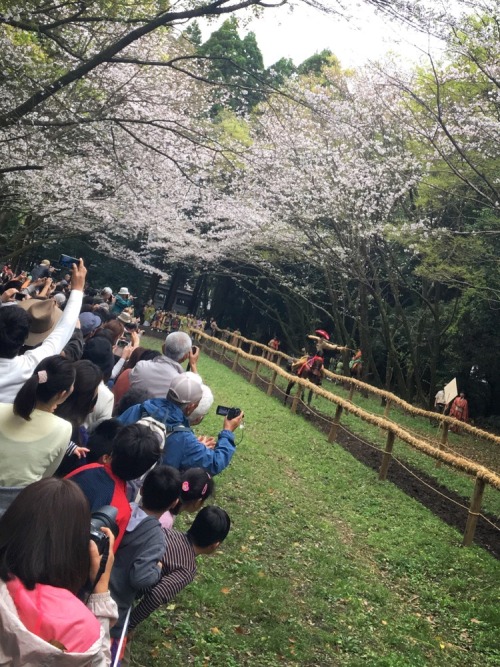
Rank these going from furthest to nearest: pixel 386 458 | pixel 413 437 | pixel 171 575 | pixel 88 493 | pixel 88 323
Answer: pixel 386 458 → pixel 413 437 → pixel 88 323 → pixel 171 575 → pixel 88 493

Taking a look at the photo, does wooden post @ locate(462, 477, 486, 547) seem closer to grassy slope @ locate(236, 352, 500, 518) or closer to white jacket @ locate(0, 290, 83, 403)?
grassy slope @ locate(236, 352, 500, 518)

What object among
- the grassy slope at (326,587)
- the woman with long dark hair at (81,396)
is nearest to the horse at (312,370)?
the grassy slope at (326,587)

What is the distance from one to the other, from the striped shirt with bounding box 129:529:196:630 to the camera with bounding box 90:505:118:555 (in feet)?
2.97

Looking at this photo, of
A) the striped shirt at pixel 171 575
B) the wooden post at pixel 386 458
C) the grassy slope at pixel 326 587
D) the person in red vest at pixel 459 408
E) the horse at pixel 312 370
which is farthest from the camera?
the person in red vest at pixel 459 408

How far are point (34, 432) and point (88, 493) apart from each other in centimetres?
40

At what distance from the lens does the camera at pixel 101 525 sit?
7.45 ft

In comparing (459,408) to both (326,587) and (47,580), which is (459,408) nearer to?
(326,587)

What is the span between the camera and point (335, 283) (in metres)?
25.7

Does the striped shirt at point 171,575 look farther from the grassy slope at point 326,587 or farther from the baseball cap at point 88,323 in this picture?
the baseball cap at point 88,323

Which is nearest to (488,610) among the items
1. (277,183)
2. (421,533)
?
(421,533)

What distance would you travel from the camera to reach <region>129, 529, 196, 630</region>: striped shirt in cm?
329

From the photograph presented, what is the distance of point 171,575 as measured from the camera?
336 centimetres

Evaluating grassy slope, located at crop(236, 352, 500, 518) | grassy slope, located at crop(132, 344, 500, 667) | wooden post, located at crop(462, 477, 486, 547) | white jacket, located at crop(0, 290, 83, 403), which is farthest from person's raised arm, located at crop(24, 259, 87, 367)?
grassy slope, located at crop(236, 352, 500, 518)

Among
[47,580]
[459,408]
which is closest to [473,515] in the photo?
[47,580]
